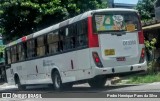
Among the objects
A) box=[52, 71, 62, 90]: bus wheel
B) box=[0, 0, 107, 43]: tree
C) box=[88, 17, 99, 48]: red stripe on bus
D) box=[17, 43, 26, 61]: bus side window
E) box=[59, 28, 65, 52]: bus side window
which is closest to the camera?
box=[88, 17, 99, 48]: red stripe on bus

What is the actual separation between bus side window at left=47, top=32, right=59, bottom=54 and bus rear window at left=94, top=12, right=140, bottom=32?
105 inches

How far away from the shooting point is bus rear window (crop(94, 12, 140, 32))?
549 inches

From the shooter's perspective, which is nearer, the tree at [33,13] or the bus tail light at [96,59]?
the bus tail light at [96,59]

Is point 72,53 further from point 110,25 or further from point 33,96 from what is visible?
point 33,96

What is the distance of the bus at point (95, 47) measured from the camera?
540 inches

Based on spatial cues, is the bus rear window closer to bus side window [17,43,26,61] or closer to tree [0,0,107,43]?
bus side window [17,43,26,61]

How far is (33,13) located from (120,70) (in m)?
11.6

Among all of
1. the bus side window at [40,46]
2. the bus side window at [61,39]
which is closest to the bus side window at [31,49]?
the bus side window at [40,46]

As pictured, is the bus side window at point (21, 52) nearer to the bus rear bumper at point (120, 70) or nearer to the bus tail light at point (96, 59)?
the bus tail light at point (96, 59)

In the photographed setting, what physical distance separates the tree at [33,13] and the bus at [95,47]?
7.50 meters

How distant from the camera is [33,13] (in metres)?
24.3

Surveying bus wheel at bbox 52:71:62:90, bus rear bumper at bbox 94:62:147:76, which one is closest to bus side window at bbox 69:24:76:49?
bus rear bumper at bbox 94:62:147:76

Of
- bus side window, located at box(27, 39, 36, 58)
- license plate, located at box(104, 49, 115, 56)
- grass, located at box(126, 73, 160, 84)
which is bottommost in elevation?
grass, located at box(126, 73, 160, 84)

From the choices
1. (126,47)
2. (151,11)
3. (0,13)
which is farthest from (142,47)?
(151,11)
